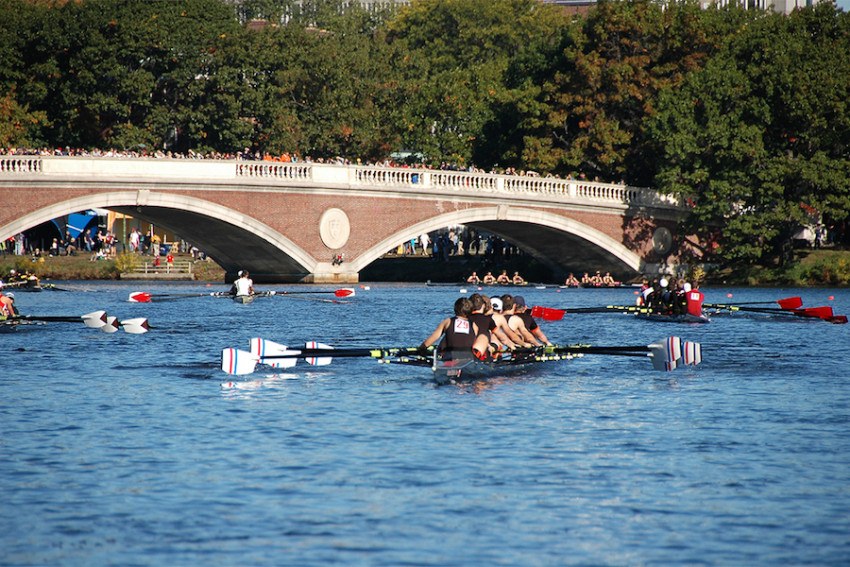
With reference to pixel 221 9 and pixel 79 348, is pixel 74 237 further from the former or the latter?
pixel 79 348

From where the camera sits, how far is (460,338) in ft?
78.3

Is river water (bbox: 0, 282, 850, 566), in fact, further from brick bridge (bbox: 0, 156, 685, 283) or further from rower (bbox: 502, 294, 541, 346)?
brick bridge (bbox: 0, 156, 685, 283)

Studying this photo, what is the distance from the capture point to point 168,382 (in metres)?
25.8

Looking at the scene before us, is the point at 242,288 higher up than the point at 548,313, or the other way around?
the point at 242,288

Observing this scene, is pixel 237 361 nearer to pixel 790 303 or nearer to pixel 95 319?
pixel 95 319

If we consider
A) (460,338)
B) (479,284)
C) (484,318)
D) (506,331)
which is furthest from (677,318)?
(479,284)

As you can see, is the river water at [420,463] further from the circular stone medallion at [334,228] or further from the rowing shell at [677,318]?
the circular stone medallion at [334,228]

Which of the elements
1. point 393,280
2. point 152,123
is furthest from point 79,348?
point 393,280

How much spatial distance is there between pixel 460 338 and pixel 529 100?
170 ft

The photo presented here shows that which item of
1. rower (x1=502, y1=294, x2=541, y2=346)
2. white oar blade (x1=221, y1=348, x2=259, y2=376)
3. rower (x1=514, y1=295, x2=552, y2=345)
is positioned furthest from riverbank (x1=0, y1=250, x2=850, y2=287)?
white oar blade (x1=221, y1=348, x2=259, y2=376)

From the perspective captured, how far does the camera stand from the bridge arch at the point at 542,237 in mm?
65625

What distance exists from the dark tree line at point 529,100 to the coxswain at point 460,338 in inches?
1716

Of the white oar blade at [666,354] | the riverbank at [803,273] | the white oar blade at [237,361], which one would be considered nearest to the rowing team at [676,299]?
the white oar blade at [666,354]

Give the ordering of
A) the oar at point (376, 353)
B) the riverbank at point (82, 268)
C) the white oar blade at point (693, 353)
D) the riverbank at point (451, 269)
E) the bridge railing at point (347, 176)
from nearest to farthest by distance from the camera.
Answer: the oar at point (376, 353) → the white oar blade at point (693, 353) → the bridge railing at point (347, 176) → the riverbank at point (451, 269) → the riverbank at point (82, 268)
